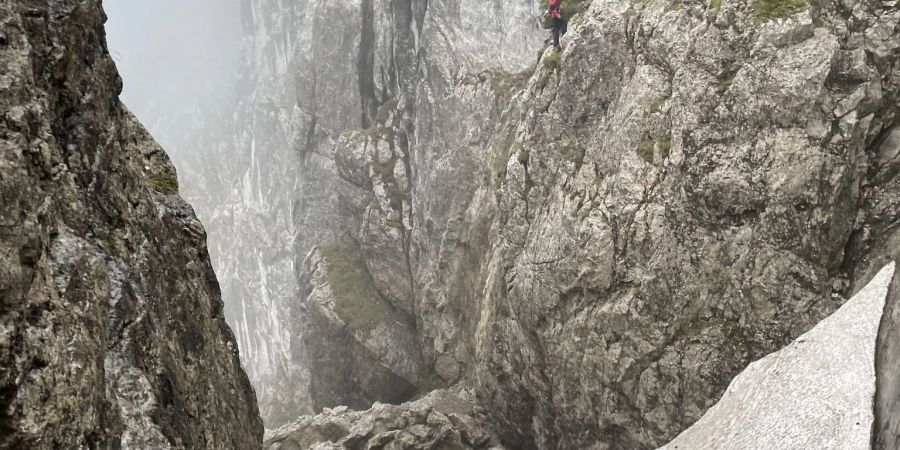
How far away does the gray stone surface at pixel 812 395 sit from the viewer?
12672mm

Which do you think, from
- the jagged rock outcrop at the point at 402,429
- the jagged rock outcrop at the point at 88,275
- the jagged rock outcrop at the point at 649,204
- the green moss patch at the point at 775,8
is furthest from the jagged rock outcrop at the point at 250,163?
the green moss patch at the point at 775,8

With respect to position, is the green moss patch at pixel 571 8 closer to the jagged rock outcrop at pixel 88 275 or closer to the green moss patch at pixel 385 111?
the green moss patch at pixel 385 111

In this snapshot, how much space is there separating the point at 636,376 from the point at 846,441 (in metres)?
20.1

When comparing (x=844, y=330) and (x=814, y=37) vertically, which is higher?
(x=814, y=37)

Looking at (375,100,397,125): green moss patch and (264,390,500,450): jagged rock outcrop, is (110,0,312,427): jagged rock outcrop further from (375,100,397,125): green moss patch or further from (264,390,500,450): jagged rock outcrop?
(264,390,500,450): jagged rock outcrop

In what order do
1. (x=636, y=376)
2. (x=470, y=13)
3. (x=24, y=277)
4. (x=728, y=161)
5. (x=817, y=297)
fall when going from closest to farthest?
(x=24, y=277) → (x=817, y=297) → (x=728, y=161) → (x=636, y=376) → (x=470, y=13)

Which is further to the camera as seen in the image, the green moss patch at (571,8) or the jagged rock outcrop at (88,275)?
the green moss patch at (571,8)

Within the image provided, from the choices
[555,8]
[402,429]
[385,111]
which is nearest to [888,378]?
[555,8]

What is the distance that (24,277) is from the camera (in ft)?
30.5

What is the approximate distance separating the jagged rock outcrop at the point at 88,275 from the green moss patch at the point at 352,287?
42.2 metres

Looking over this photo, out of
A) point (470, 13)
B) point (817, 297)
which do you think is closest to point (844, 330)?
point (817, 297)

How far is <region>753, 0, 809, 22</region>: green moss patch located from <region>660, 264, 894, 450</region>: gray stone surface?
53.0 feet

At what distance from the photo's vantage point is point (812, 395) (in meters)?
13.7

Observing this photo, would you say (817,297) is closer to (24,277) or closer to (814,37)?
(814,37)
